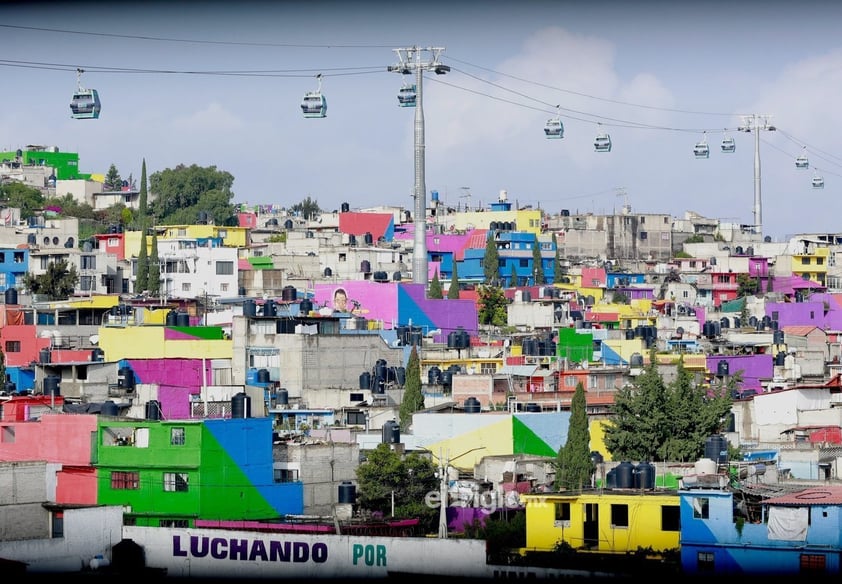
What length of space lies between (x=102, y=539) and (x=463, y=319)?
22.1 m

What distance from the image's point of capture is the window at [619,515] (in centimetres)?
1984

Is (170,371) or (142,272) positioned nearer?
(170,371)

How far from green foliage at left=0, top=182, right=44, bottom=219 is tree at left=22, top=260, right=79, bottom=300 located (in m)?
15.1

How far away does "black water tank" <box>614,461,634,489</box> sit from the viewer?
21.0 metres

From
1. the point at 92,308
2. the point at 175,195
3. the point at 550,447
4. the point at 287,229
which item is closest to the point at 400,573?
the point at 550,447

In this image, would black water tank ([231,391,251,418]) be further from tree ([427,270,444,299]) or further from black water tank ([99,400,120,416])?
tree ([427,270,444,299])

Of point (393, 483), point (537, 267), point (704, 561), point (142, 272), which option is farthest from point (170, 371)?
point (537, 267)

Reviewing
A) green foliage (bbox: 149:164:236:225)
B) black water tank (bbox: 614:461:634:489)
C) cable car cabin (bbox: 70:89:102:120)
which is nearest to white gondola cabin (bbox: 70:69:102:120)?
cable car cabin (bbox: 70:89:102:120)

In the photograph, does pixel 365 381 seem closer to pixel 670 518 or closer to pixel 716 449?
pixel 716 449

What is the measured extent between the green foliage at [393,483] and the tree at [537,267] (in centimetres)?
2710

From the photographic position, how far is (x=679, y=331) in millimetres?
42562

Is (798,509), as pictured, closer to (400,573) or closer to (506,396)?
(400,573)

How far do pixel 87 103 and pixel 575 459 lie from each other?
12312 mm

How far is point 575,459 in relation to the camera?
24438mm
